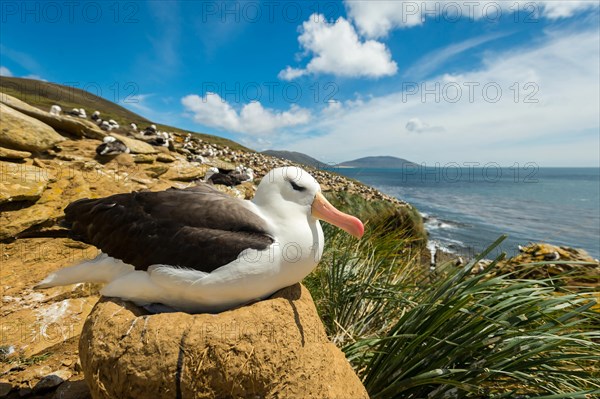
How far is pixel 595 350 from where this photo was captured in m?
2.06

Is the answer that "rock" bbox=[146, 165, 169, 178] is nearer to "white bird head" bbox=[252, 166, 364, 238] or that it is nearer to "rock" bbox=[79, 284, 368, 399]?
"rock" bbox=[79, 284, 368, 399]

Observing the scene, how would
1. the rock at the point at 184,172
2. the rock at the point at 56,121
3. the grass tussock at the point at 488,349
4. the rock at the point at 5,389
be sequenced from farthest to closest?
the rock at the point at 184,172, the rock at the point at 56,121, the rock at the point at 5,389, the grass tussock at the point at 488,349

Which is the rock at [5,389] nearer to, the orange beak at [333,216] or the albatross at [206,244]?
the albatross at [206,244]

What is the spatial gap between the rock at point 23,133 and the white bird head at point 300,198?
6.77 meters

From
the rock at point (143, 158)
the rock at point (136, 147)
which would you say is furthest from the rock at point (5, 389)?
the rock at point (136, 147)

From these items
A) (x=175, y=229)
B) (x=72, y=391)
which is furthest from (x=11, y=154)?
(x=175, y=229)

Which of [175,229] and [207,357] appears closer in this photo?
[207,357]

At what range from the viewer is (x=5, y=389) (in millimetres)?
2586

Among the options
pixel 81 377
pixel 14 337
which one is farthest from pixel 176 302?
pixel 14 337

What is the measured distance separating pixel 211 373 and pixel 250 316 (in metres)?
0.42

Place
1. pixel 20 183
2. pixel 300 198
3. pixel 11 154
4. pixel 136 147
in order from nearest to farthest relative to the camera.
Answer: pixel 300 198 < pixel 20 183 < pixel 11 154 < pixel 136 147

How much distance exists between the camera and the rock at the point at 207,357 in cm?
188

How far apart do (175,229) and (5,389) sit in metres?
2.17

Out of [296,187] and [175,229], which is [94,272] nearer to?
[175,229]
